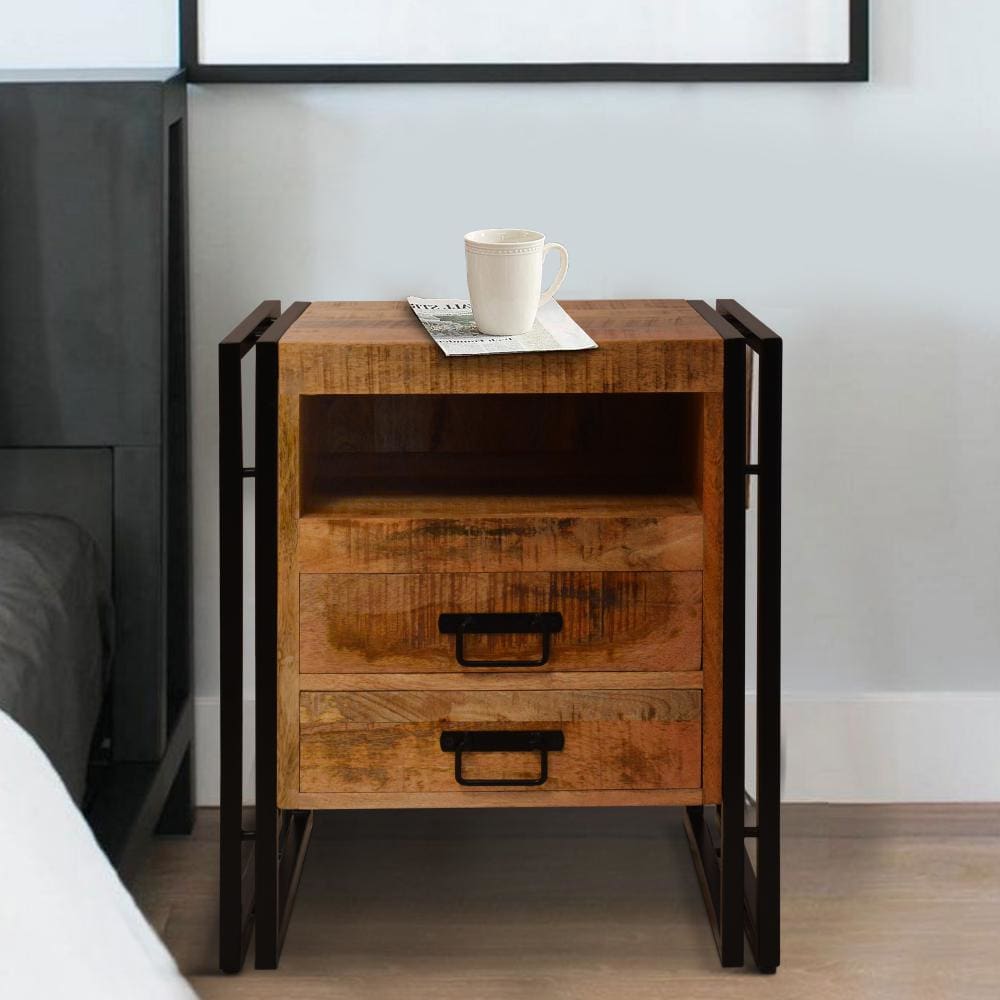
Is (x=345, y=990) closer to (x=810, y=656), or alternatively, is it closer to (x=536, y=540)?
(x=536, y=540)

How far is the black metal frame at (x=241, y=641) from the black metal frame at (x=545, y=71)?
15.9 inches

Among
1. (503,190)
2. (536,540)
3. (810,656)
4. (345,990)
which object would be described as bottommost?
(345,990)

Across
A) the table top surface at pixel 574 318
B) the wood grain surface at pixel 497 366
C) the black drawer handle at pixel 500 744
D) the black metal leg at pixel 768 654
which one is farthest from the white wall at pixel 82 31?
the black drawer handle at pixel 500 744

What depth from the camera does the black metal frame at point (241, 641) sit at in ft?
4.24

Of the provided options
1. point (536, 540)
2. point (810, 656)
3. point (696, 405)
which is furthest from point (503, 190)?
point (810, 656)

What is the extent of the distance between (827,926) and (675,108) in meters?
1.04

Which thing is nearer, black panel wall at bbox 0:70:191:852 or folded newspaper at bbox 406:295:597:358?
folded newspaper at bbox 406:295:597:358

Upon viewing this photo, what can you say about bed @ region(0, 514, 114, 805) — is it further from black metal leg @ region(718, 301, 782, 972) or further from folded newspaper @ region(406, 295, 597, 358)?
black metal leg @ region(718, 301, 782, 972)

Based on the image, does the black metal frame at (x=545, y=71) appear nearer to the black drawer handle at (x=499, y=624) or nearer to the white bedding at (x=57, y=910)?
the black drawer handle at (x=499, y=624)

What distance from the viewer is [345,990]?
1.37m

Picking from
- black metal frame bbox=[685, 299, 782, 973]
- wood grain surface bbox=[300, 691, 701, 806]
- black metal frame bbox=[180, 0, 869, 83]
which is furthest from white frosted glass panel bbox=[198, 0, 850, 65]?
wood grain surface bbox=[300, 691, 701, 806]

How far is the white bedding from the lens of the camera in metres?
0.75

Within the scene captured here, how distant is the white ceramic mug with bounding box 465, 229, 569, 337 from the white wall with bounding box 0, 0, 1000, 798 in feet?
1.22

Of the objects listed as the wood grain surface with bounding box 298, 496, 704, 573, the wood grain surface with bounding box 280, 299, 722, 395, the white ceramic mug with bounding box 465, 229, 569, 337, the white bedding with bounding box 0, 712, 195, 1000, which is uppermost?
the white ceramic mug with bounding box 465, 229, 569, 337
